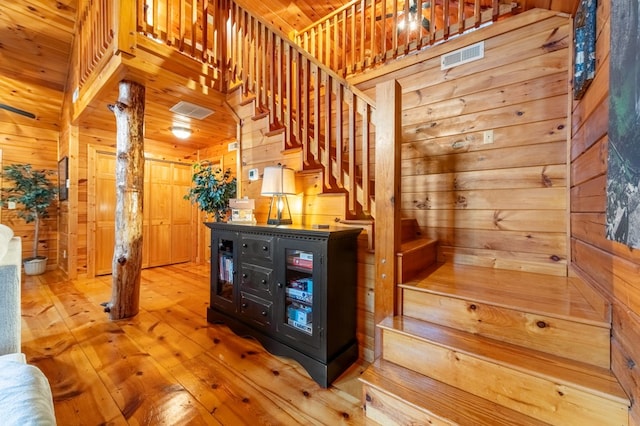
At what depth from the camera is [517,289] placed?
1.58 metres

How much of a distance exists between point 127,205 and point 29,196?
2.71 m

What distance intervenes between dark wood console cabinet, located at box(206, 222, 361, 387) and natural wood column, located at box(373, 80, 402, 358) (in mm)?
259

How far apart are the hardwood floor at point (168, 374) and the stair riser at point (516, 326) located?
690 mm

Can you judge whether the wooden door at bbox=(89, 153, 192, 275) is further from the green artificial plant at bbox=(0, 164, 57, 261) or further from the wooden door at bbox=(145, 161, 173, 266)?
the green artificial plant at bbox=(0, 164, 57, 261)

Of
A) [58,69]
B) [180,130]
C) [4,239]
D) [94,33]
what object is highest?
[58,69]

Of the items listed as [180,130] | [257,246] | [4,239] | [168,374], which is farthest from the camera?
[180,130]

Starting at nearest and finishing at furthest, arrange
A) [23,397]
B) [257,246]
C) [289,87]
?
[23,397] < [257,246] < [289,87]

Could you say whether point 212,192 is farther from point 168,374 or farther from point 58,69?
point 58,69

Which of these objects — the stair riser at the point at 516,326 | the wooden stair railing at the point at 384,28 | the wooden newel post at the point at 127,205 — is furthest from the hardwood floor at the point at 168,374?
the wooden stair railing at the point at 384,28

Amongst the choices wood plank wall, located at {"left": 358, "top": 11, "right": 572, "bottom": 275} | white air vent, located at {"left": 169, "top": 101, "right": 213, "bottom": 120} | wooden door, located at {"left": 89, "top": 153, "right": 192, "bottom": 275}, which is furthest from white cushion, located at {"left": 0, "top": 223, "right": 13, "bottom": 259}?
wooden door, located at {"left": 89, "top": 153, "right": 192, "bottom": 275}

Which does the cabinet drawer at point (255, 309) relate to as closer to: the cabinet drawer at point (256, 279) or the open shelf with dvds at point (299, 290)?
the cabinet drawer at point (256, 279)

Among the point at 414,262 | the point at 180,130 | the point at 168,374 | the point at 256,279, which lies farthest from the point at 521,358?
the point at 180,130

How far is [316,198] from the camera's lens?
7.70ft

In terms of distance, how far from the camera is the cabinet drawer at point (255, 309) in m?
2.03
